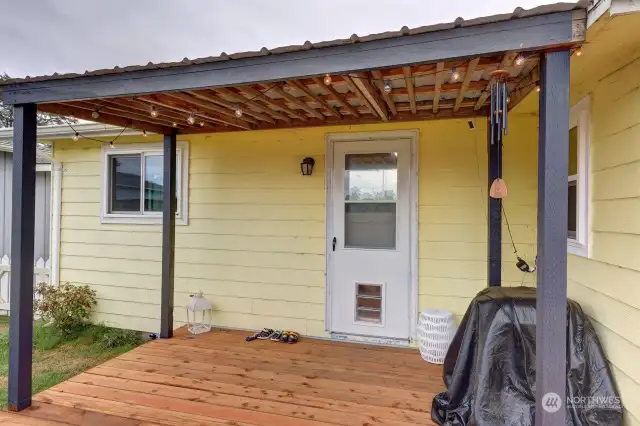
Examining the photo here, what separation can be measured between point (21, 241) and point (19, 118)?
0.87 metres

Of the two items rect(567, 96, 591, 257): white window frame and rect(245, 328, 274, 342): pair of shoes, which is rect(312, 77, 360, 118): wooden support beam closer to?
rect(567, 96, 591, 257): white window frame

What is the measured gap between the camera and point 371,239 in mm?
3750

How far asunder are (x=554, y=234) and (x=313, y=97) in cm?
188

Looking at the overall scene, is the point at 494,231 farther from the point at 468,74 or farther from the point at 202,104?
the point at 202,104

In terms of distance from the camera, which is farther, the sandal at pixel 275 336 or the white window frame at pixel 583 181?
the sandal at pixel 275 336

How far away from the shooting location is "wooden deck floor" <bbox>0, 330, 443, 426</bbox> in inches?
93.2

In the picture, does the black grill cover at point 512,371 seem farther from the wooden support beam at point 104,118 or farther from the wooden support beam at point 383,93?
the wooden support beam at point 104,118

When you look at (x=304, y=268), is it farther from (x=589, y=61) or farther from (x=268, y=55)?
(x=589, y=61)

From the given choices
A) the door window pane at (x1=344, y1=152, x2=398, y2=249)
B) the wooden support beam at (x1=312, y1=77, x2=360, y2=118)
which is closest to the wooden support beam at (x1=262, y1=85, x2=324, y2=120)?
the wooden support beam at (x1=312, y1=77, x2=360, y2=118)

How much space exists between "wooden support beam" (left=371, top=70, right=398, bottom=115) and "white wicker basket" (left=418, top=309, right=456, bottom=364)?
1.91 meters

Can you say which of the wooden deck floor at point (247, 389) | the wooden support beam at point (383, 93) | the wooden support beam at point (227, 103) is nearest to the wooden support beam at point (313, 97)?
the wooden support beam at point (383, 93)

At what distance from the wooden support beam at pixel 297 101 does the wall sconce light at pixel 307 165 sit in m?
0.45

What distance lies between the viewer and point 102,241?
473 cm

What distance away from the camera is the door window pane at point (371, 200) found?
369 centimetres
